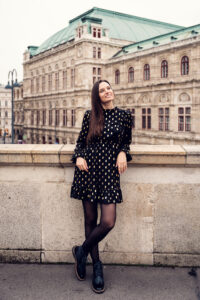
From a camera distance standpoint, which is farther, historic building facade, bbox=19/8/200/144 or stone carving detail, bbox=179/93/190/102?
historic building facade, bbox=19/8/200/144

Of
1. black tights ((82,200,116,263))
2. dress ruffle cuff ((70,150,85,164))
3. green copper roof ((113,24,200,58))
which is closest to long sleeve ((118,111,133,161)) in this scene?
dress ruffle cuff ((70,150,85,164))

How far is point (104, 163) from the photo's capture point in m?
2.74

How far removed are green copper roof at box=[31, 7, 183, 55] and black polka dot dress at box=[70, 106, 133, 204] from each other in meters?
38.4

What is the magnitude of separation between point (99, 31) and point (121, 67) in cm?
706

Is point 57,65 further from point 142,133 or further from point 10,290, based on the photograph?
point 10,290

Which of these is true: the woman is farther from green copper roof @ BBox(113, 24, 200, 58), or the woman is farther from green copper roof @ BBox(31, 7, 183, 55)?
green copper roof @ BBox(31, 7, 183, 55)

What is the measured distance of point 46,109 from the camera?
163 feet

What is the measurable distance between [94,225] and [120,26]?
1720 inches

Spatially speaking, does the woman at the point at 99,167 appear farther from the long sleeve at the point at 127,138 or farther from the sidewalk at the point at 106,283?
the sidewalk at the point at 106,283

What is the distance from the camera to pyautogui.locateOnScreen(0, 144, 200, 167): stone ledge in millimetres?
2934

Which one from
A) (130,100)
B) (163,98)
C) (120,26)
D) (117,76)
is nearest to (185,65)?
(163,98)

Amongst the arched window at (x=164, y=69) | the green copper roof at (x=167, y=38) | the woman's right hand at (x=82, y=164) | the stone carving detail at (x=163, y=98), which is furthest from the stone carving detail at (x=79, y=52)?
the woman's right hand at (x=82, y=164)

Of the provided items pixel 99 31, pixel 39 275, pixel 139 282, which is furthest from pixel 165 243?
pixel 99 31

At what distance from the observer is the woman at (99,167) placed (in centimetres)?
271
